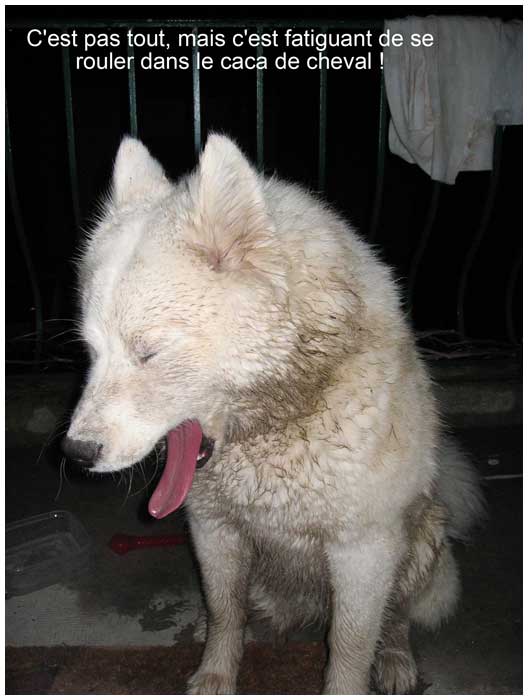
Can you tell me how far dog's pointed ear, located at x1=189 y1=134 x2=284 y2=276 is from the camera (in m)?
1.63

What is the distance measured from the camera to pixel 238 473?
205 cm

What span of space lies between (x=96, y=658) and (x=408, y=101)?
321 cm

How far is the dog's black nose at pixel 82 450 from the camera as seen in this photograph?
1728mm

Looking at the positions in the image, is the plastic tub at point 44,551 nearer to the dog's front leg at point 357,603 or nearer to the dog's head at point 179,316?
the dog's front leg at point 357,603

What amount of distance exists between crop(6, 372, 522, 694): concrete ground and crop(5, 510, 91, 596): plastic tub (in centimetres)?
5

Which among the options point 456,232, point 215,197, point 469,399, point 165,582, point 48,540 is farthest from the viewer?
point 456,232

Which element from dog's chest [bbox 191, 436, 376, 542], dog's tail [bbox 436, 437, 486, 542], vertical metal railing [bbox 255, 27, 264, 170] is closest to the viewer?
dog's chest [bbox 191, 436, 376, 542]

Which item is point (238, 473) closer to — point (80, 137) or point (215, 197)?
point (215, 197)

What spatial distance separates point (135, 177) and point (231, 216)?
0.58 meters

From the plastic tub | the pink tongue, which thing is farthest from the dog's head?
the plastic tub

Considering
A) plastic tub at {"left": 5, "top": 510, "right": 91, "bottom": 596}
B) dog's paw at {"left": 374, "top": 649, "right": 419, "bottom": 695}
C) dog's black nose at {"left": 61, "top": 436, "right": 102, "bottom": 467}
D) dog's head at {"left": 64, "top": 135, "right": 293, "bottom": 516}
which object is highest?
dog's head at {"left": 64, "top": 135, "right": 293, "bottom": 516}

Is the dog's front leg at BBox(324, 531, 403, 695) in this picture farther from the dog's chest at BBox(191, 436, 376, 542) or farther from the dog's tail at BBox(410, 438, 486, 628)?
the dog's tail at BBox(410, 438, 486, 628)

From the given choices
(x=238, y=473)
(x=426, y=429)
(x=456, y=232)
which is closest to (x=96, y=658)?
(x=238, y=473)

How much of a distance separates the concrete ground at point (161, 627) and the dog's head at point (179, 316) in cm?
112
